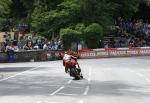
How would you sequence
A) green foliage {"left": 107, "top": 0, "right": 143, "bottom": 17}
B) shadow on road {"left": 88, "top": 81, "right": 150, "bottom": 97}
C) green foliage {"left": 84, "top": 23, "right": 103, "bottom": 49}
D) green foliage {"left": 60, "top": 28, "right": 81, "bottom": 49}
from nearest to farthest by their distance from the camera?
1. shadow on road {"left": 88, "top": 81, "right": 150, "bottom": 97}
2. green foliage {"left": 60, "top": 28, "right": 81, "bottom": 49}
3. green foliage {"left": 84, "top": 23, "right": 103, "bottom": 49}
4. green foliage {"left": 107, "top": 0, "right": 143, "bottom": 17}

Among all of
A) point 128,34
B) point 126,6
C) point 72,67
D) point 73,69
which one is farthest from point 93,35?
point 72,67

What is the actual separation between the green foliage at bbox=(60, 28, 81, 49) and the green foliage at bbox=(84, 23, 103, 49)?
1079mm

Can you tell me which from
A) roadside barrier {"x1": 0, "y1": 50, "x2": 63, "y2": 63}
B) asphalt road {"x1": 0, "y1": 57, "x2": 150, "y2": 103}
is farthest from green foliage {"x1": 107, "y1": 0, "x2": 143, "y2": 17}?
asphalt road {"x1": 0, "y1": 57, "x2": 150, "y2": 103}

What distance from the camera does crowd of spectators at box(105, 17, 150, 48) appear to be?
62.8 meters

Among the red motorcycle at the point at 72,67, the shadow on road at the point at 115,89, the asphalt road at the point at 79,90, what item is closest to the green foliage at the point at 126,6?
the asphalt road at the point at 79,90

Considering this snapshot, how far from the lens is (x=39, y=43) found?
59.7 metres

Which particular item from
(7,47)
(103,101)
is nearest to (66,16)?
(7,47)

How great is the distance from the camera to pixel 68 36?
6006 centimetres

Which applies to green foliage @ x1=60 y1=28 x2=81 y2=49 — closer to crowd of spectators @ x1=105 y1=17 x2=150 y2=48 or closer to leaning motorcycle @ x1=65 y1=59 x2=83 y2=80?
crowd of spectators @ x1=105 y1=17 x2=150 y2=48

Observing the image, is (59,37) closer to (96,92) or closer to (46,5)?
(46,5)

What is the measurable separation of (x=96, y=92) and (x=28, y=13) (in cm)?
4978

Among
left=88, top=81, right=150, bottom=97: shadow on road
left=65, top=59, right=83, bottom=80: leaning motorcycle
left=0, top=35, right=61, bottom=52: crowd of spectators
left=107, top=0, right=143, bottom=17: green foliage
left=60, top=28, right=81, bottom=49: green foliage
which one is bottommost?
left=88, top=81, right=150, bottom=97: shadow on road

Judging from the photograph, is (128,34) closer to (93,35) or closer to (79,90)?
(93,35)

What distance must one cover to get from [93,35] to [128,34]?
6629 millimetres
